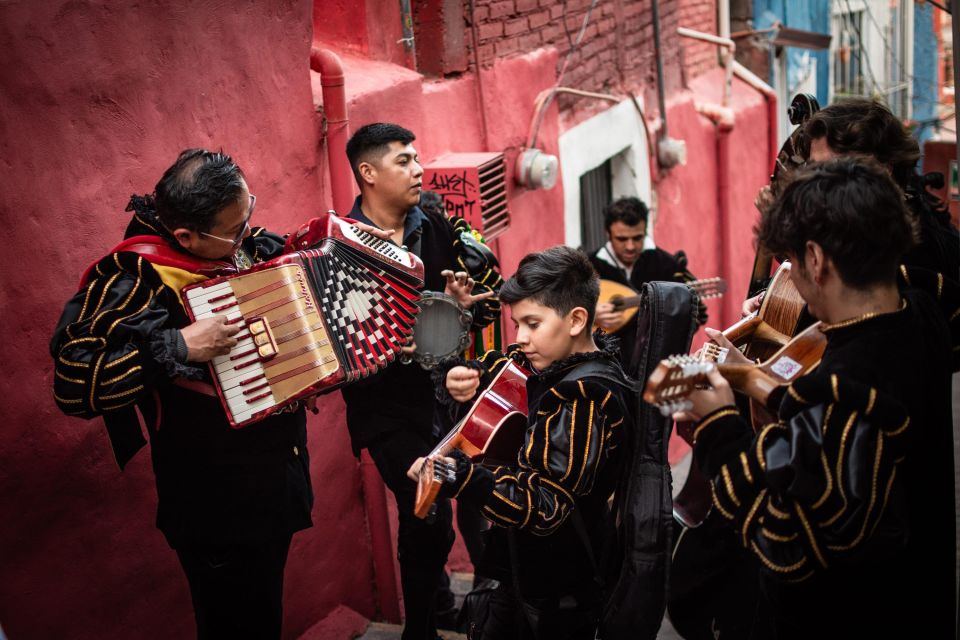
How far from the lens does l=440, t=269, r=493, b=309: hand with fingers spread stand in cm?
408

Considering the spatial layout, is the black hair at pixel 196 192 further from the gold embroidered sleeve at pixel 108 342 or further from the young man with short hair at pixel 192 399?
the gold embroidered sleeve at pixel 108 342

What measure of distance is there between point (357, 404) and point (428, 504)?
1326 millimetres

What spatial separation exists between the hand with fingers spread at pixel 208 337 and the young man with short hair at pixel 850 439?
139 centimetres

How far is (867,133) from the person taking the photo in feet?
10.8

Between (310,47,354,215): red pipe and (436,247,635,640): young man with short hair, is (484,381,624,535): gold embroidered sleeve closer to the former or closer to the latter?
(436,247,635,640): young man with short hair

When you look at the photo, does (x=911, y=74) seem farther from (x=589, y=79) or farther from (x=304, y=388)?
(x=304, y=388)

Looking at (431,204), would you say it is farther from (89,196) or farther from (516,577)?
(516,577)

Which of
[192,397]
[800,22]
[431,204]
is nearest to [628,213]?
[431,204]

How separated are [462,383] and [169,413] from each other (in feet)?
3.20

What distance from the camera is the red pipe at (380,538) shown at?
5.03 metres

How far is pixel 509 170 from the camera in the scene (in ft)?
21.3

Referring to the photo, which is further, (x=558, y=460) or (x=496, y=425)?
(x=496, y=425)

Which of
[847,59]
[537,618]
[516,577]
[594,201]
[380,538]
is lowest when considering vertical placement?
[380,538]

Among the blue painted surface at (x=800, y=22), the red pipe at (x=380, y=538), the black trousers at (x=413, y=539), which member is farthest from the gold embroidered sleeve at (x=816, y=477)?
the blue painted surface at (x=800, y=22)
